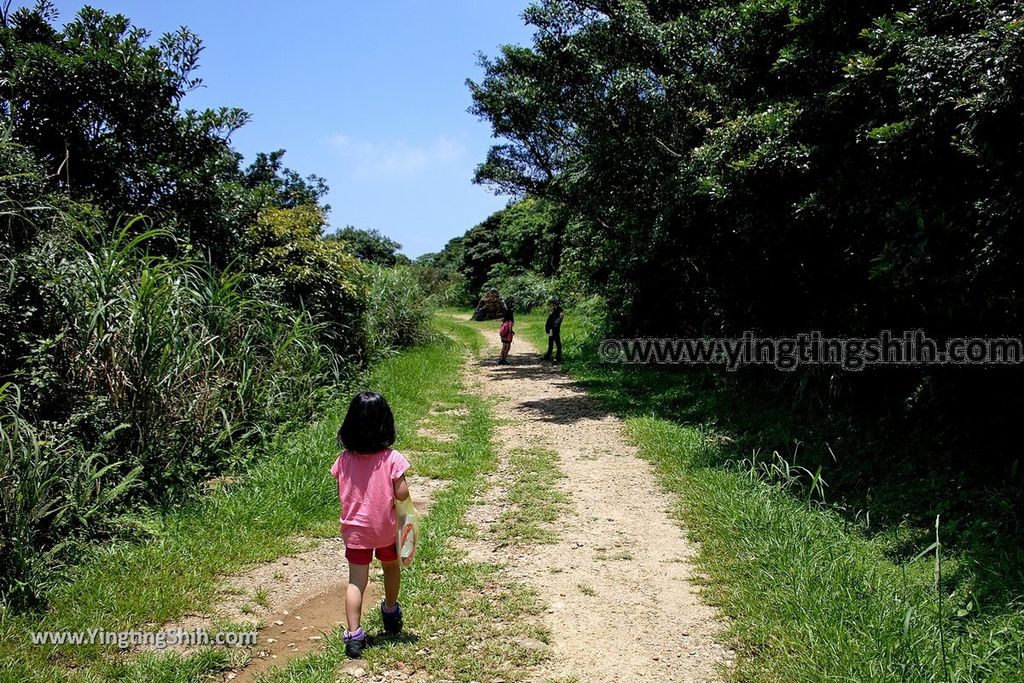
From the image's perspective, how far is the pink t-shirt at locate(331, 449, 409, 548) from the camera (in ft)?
11.7

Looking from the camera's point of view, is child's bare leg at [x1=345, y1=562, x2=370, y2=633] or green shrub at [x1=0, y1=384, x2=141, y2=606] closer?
child's bare leg at [x1=345, y1=562, x2=370, y2=633]

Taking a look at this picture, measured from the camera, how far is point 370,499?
358 cm

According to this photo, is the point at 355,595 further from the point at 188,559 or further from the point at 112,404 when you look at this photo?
the point at 112,404

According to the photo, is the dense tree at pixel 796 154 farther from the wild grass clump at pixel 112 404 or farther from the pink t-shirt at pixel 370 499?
the wild grass clump at pixel 112 404

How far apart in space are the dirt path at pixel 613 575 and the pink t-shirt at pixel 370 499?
106 cm

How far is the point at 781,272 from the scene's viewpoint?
8391 mm

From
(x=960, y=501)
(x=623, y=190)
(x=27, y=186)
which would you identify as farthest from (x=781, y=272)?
(x=27, y=186)

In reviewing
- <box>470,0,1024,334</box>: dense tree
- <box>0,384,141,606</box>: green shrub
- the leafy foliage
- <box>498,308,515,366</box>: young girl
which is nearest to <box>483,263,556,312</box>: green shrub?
<box>498,308,515,366</box>: young girl

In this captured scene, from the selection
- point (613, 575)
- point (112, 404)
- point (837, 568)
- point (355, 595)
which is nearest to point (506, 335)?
point (112, 404)

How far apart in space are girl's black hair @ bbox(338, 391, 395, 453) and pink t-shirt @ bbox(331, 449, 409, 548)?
68 mm

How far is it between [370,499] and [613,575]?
1891mm

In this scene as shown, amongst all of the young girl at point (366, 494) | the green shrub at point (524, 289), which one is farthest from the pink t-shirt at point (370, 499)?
the green shrub at point (524, 289)

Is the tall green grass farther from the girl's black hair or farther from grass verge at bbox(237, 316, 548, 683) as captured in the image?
the girl's black hair

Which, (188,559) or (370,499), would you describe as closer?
(370,499)
